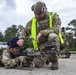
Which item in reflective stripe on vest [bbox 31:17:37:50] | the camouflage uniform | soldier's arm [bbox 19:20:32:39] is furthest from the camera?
soldier's arm [bbox 19:20:32:39]

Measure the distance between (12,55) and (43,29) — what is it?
0.81m

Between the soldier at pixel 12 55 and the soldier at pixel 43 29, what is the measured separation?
0.89ft

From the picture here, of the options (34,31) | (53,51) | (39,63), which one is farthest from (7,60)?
(53,51)

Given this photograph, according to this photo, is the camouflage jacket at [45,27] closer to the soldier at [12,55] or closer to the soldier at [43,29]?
the soldier at [43,29]

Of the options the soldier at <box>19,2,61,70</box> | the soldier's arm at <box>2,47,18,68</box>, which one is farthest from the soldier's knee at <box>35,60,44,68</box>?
the soldier's arm at <box>2,47,18,68</box>

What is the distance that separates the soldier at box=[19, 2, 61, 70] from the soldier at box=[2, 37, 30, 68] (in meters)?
0.27

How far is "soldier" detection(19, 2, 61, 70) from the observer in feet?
18.8

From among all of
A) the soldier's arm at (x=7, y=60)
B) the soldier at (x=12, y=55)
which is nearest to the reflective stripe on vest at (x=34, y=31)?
the soldier at (x=12, y=55)

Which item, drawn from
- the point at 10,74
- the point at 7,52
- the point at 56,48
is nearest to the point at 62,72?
the point at 56,48

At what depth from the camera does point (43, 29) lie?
6152 millimetres

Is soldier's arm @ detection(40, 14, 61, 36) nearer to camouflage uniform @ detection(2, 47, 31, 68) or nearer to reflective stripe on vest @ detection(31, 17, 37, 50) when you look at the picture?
reflective stripe on vest @ detection(31, 17, 37, 50)

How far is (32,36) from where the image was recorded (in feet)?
20.5

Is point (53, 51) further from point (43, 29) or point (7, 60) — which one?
point (7, 60)

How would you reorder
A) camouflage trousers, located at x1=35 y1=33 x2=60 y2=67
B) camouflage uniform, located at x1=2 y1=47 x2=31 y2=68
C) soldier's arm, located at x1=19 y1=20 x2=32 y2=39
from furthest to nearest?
soldier's arm, located at x1=19 y1=20 x2=32 y2=39 < camouflage uniform, located at x1=2 y1=47 x2=31 y2=68 < camouflage trousers, located at x1=35 y1=33 x2=60 y2=67
